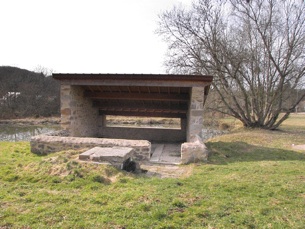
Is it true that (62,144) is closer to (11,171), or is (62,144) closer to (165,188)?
(11,171)

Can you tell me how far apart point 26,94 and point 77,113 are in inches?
822

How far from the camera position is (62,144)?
640 centimetres

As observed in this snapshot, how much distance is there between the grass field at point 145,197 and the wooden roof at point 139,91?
311cm

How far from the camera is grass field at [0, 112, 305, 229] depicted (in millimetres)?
2734

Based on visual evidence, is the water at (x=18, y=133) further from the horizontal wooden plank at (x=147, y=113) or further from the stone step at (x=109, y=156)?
the stone step at (x=109, y=156)

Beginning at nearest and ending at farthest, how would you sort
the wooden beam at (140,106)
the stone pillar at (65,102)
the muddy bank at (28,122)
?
the stone pillar at (65,102)
the wooden beam at (140,106)
the muddy bank at (28,122)

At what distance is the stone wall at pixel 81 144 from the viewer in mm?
6000

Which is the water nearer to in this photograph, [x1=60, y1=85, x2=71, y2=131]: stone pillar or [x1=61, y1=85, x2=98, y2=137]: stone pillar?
[x1=61, y1=85, x2=98, y2=137]: stone pillar

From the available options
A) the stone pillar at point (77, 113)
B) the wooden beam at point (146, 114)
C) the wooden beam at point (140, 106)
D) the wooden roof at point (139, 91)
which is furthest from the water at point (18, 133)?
the wooden roof at point (139, 91)

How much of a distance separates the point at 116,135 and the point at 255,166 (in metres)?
6.81

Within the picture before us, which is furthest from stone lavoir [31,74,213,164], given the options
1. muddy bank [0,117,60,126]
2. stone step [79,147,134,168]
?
muddy bank [0,117,60,126]

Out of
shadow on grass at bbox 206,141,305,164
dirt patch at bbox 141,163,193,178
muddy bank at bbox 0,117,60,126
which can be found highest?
muddy bank at bbox 0,117,60,126

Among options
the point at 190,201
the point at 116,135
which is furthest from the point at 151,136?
the point at 190,201

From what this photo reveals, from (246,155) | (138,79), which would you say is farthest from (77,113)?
(246,155)
